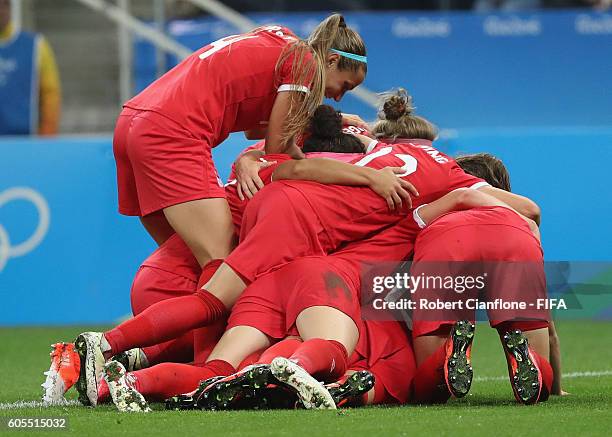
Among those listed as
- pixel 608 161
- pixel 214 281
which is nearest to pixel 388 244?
pixel 214 281

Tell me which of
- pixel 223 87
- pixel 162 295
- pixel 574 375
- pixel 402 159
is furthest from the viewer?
pixel 574 375

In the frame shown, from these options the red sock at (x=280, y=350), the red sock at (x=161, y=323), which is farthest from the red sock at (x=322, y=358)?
the red sock at (x=161, y=323)

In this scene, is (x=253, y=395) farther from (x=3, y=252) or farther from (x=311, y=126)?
(x=3, y=252)

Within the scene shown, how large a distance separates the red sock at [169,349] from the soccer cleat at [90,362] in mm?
760

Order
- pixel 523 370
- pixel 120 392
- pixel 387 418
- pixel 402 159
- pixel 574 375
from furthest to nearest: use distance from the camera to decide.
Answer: pixel 574 375 < pixel 402 159 < pixel 523 370 < pixel 120 392 < pixel 387 418

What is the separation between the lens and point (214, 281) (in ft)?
15.5

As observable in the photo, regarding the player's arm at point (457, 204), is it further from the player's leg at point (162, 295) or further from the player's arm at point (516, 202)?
the player's leg at point (162, 295)

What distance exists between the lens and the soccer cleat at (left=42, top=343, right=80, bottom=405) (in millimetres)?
4547

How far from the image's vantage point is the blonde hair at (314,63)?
5.13 m

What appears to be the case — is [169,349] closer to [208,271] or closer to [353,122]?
[208,271]

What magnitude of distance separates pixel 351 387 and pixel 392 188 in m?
0.99

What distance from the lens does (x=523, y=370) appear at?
14.5ft

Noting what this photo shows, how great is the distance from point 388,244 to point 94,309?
3.72 meters

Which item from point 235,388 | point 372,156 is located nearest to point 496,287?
point 372,156
